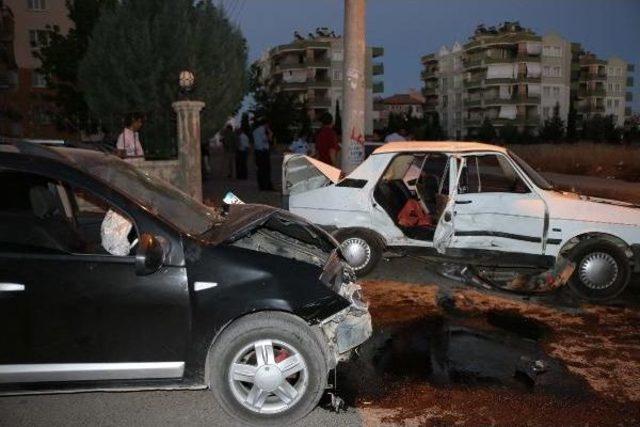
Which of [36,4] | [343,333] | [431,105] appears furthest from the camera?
[431,105]

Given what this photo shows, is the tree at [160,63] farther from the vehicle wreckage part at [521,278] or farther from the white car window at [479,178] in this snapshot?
the vehicle wreckage part at [521,278]

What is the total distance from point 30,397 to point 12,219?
1.26 metres

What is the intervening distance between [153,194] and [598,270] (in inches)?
193

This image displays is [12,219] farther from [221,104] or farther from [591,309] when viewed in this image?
[221,104]

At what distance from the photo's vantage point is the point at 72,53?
2064cm

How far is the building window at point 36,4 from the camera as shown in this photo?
46.0 m

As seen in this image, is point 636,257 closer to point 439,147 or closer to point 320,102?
point 439,147

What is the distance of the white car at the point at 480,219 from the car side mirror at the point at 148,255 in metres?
3.92

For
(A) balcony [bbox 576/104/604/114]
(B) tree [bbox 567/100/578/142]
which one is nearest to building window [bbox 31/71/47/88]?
(B) tree [bbox 567/100/578/142]

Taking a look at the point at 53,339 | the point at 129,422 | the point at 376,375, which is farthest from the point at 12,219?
the point at 376,375

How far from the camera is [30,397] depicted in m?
4.23

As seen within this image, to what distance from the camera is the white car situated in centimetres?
661

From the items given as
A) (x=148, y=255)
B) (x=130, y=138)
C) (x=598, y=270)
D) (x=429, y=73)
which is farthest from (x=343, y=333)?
(x=429, y=73)

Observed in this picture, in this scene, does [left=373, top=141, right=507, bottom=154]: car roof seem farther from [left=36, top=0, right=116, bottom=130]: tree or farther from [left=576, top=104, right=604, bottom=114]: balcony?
[left=576, top=104, right=604, bottom=114]: balcony
